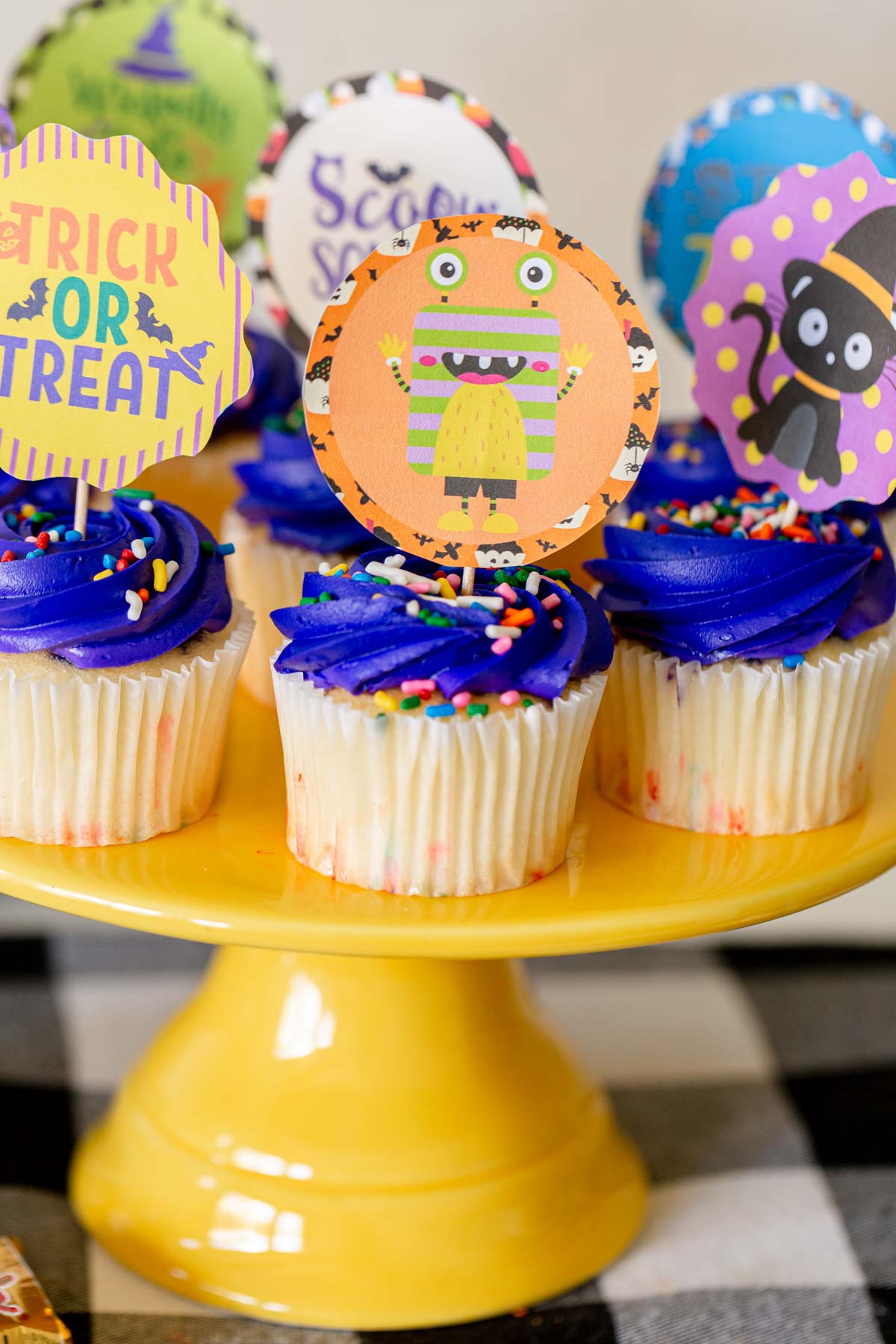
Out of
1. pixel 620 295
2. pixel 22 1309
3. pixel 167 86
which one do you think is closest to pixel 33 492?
pixel 167 86

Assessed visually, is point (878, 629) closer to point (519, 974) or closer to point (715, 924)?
point (715, 924)

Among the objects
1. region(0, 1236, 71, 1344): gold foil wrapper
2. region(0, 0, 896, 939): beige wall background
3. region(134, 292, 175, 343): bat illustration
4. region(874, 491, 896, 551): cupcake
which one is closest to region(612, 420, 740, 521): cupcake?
region(874, 491, 896, 551): cupcake

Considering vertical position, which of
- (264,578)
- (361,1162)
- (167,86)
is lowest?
(361,1162)

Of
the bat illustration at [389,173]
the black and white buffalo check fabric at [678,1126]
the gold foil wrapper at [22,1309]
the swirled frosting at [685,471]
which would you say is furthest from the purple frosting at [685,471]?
the gold foil wrapper at [22,1309]

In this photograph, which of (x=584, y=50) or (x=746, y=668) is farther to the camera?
(x=584, y=50)

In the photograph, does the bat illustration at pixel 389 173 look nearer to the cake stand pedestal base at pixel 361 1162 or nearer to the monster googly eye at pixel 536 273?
the monster googly eye at pixel 536 273

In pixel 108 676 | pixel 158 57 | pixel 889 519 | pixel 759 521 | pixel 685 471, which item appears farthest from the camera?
pixel 889 519

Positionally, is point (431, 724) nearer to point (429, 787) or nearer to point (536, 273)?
point (429, 787)
